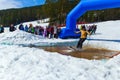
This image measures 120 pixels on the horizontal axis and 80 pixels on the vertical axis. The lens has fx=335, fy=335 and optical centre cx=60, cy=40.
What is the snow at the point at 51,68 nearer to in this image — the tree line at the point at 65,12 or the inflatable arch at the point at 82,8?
the inflatable arch at the point at 82,8

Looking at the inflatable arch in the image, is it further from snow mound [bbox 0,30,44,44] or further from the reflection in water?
the reflection in water

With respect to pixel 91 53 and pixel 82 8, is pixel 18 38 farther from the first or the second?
pixel 91 53

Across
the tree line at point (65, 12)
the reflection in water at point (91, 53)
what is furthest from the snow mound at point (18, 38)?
the tree line at point (65, 12)

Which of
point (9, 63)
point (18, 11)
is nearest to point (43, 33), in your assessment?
point (9, 63)

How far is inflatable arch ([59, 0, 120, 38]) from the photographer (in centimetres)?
2180

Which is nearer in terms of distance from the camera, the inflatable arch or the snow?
the snow

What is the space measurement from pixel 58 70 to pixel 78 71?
1.71 feet

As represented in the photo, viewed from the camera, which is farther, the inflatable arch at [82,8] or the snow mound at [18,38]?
the snow mound at [18,38]

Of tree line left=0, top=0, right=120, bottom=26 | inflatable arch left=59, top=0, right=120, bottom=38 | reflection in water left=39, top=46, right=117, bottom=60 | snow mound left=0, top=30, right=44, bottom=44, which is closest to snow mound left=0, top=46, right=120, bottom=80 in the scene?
reflection in water left=39, top=46, right=117, bottom=60

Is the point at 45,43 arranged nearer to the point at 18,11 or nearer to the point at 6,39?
the point at 6,39

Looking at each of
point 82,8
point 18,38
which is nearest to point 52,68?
point 18,38

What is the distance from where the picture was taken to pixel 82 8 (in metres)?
24.7

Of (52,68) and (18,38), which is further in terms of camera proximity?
(18,38)

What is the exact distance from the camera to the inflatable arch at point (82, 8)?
2180cm
